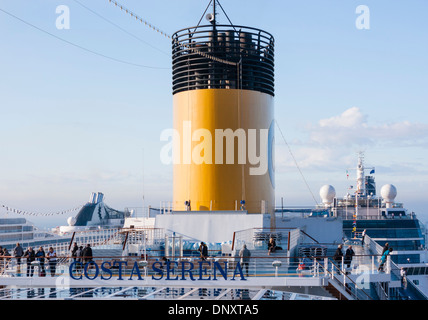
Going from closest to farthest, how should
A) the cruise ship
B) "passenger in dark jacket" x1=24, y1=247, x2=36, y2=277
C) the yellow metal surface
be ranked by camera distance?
the cruise ship < "passenger in dark jacket" x1=24, y1=247, x2=36, y2=277 < the yellow metal surface

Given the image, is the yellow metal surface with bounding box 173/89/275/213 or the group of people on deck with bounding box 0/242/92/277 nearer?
the group of people on deck with bounding box 0/242/92/277

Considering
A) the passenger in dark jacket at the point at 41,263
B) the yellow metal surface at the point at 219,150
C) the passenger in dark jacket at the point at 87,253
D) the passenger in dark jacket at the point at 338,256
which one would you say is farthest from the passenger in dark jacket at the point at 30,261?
the passenger in dark jacket at the point at 338,256

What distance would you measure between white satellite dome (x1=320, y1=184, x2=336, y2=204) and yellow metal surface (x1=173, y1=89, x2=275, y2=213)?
34887mm

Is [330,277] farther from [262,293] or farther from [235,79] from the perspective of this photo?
[235,79]

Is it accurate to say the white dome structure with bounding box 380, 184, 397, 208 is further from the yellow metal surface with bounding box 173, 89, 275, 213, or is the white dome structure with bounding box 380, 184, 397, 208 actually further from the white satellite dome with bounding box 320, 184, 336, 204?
the yellow metal surface with bounding box 173, 89, 275, 213

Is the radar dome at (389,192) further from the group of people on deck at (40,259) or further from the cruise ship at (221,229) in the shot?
the group of people on deck at (40,259)

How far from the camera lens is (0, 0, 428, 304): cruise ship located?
1708cm

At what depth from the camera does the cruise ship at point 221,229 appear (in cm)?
1708

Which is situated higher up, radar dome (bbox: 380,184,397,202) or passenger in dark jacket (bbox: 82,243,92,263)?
radar dome (bbox: 380,184,397,202)

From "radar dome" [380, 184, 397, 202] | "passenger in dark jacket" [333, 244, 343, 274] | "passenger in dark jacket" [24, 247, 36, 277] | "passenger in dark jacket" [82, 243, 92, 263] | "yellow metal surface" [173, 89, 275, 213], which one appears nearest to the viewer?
"passenger in dark jacket" [333, 244, 343, 274]

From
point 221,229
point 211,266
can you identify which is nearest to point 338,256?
point 211,266

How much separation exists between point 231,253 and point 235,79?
8.55m

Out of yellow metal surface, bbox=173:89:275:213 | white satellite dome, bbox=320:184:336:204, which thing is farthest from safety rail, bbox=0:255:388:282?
white satellite dome, bbox=320:184:336:204
